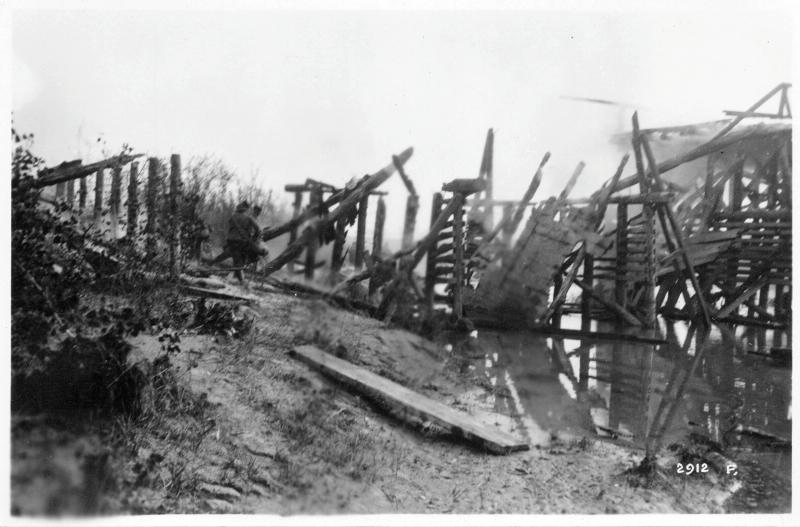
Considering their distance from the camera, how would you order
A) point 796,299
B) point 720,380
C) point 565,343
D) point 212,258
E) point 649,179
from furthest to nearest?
point 649,179 → point 565,343 → point 720,380 → point 212,258 → point 796,299

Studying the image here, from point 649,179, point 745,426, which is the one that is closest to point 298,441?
point 745,426

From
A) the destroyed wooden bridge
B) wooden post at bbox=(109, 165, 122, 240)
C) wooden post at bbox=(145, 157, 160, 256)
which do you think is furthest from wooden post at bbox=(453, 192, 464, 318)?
wooden post at bbox=(109, 165, 122, 240)

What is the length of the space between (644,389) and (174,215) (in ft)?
16.9

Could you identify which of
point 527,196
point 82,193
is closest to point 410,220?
point 527,196

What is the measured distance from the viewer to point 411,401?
503 cm

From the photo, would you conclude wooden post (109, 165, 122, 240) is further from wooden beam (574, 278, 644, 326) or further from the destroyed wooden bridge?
wooden beam (574, 278, 644, 326)

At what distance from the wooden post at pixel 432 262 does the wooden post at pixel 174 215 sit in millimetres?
2318

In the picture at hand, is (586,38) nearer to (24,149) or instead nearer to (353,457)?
(353,457)

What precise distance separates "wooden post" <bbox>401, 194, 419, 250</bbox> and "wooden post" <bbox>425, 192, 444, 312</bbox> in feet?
0.61

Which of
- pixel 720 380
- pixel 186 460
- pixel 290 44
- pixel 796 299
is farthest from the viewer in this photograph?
pixel 720 380

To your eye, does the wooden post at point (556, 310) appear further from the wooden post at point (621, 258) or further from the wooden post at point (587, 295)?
the wooden post at point (621, 258)

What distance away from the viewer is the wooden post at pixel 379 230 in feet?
19.7

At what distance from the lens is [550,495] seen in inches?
171

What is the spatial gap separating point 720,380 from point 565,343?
1.86 meters
